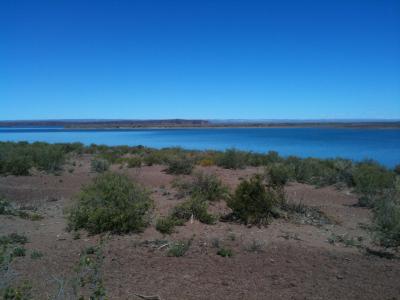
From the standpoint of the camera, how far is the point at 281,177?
17.5 meters

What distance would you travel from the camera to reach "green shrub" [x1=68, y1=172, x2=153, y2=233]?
30.8ft

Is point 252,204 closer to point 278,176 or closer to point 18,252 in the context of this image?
point 18,252

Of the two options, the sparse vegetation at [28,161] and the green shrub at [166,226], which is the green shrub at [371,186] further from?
the sparse vegetation at [28,161]

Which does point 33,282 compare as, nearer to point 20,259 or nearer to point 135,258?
point 20,259

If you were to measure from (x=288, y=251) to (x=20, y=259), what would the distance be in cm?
515

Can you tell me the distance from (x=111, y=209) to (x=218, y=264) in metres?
3.35

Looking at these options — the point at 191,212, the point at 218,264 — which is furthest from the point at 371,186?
the point at 218,264

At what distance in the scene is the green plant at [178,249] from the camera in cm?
778

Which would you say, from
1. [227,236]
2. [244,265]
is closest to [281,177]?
[227,236]

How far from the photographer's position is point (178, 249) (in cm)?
785

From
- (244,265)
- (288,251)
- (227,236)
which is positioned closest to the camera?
(244,265)

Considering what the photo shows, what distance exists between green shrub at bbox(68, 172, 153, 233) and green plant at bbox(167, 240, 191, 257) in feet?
5.31

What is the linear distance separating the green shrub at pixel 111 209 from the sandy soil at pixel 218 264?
308 mm

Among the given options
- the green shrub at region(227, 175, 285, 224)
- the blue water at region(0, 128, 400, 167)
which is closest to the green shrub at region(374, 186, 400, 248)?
the green shrub at region(227, 175, 285, 224)
